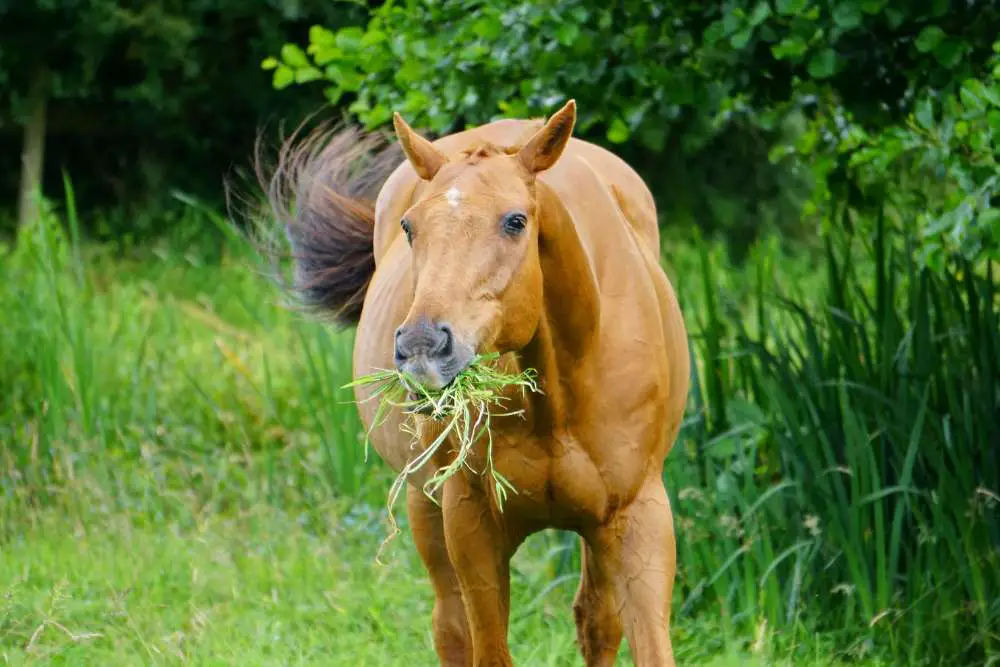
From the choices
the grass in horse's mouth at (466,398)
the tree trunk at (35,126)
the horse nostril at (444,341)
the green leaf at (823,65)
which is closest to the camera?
the horse nostril at (444,341)

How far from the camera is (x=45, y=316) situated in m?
6.85

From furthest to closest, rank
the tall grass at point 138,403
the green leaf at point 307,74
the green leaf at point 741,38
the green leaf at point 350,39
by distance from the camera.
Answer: the tall grass at point 138,403 → the green leaf at point 307,74 → the green leaf at point 350,39 → the green leaf at point 741,38

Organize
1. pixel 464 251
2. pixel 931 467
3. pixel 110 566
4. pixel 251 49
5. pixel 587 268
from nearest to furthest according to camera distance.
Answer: pixel 464 251 → pixel 587 268 → pixel 931 467 → pixel 110 566 → pixel 251 49

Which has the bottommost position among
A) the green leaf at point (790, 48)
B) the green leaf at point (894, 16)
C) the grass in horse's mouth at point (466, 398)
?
the grass in horse's mouth at point (466, 398)

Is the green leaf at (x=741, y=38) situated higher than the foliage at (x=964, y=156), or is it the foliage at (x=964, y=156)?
the green leaf at (x=741, y=38)

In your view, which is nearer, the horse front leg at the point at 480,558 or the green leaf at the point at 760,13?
the horse front leg at the point at 480,558

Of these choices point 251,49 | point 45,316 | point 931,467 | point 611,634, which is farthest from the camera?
point 251,49

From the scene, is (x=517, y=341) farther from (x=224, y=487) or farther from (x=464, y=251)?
(x=224, y=487)

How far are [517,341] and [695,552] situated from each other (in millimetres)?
2371

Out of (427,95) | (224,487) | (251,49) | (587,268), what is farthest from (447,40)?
(251,49)

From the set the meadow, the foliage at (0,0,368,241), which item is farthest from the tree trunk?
the meadow

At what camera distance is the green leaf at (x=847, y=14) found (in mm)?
4270

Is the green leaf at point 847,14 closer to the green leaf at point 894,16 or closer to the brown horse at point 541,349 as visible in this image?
the green leaf at point 894,16

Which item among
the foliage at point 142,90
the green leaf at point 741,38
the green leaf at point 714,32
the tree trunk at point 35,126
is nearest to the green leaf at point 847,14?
the green leaf at point 741,38
